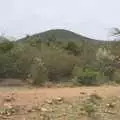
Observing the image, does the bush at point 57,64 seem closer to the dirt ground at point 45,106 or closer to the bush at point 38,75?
the bush at point 38,75

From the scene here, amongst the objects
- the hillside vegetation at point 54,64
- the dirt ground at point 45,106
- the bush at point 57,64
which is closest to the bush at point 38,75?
the hillside vegetation at point 54,64

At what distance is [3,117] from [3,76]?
8949mm

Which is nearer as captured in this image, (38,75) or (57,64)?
(38,75)

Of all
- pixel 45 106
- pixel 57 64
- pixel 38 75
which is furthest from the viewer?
pixel 57 64

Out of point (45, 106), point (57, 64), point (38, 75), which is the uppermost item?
point (57, 64)

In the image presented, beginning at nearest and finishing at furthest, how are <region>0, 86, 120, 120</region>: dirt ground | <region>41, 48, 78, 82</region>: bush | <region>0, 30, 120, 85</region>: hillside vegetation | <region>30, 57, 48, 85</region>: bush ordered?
1. <region>0, 86, 120, 120</region>: dirt ground
2. <region>30, 57, 48, 85</region>: bush
3. <region>0, 30, 120, 85</region>: hillside vegetation
4. <region>41, 48, 78, 82</region>: bush

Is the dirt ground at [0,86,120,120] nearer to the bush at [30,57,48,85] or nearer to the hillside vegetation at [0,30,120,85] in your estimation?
the bush at [30,57,48,85]

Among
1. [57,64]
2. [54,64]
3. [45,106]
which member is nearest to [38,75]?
[54,64]

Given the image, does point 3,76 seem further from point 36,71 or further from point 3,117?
point 3,117

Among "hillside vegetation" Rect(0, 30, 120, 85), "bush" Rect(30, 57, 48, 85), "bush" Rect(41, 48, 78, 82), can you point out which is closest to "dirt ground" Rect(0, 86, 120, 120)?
"bush" Rect(30, 57, 48, 85)

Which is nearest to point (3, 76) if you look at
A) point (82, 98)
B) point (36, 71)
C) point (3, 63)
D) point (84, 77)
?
point (3, 63)

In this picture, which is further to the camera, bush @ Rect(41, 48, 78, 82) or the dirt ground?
bush @ Rect(41, 48, 78, 82)

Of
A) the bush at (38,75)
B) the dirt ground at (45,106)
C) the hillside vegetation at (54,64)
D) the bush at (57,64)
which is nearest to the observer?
the dirt ground at (45,106)

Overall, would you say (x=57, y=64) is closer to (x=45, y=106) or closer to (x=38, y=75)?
(x=38, y=75)
